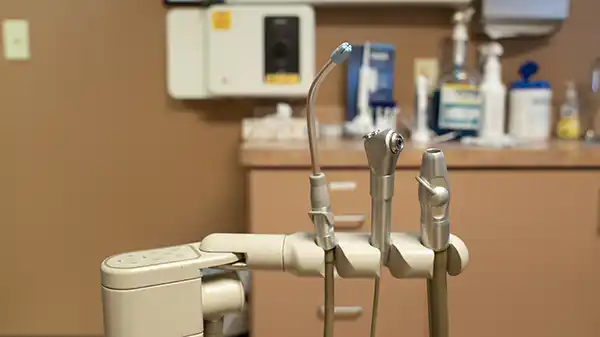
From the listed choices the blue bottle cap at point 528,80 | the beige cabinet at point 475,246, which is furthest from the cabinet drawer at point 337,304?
the blue bottle cap at point 528,80

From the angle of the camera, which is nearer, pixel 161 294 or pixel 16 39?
pixel 161 294

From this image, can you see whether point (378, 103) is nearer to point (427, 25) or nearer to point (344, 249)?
point (427, 25)

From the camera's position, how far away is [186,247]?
76cm

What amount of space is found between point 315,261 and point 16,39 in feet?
5.07

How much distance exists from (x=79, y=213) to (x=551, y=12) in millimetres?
Answer: 1510

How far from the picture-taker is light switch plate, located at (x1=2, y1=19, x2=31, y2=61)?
1.90 meters

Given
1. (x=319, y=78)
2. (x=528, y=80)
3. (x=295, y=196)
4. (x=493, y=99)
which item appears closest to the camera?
(x=319, y=78)

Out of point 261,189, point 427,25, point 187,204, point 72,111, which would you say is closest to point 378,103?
point 427,25

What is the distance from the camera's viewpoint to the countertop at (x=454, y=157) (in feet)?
4.73

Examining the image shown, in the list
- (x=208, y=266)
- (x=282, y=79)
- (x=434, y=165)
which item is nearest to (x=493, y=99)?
(x=282, y=79)

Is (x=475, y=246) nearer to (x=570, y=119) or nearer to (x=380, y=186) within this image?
(x=570, y=119)

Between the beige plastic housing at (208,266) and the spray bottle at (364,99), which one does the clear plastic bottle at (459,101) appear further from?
the beige plastic housing at (208,266)

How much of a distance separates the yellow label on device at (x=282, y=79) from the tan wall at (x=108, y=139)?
13 centimetres

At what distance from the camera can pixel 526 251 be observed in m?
1.48
